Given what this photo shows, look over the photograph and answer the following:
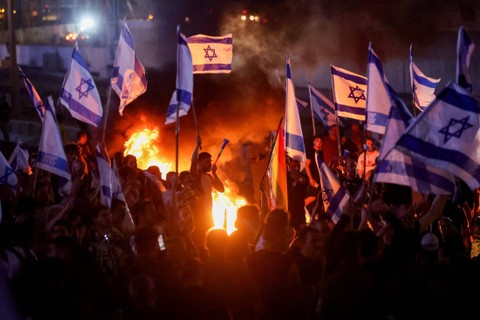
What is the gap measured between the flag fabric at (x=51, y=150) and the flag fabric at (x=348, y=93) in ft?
13.3

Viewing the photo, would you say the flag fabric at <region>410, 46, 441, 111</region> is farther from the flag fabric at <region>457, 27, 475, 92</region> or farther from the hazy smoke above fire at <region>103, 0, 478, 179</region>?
the hazy smoke above fire at <region>103, 0, 478, 179</region>

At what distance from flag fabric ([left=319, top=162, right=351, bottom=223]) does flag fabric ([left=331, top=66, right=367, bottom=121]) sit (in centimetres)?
256

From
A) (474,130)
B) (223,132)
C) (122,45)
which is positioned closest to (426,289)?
(474,130)

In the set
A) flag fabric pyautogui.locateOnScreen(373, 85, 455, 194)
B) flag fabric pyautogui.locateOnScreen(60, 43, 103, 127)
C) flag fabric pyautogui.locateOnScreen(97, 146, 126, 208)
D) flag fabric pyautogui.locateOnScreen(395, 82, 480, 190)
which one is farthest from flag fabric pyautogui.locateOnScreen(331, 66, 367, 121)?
flag fabric pyautogui.locateOnScreen(395, 82, 480, 190)

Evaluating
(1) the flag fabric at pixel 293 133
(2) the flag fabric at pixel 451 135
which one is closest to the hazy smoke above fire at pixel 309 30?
(1) the flag fabric at pixel 293 133

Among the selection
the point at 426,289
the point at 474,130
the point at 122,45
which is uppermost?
the point at 122,45

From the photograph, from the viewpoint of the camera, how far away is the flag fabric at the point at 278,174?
926 centimetres

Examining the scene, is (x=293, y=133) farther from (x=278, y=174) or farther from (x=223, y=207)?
(x=223, y=207)

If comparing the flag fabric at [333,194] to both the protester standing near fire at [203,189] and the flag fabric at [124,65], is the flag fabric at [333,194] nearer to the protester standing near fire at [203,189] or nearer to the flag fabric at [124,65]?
the protester standing near fire at [203,189]

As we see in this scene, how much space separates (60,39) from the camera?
2296 inches

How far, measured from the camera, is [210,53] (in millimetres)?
13234

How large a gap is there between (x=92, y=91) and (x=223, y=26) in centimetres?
1263

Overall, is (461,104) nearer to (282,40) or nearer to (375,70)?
(375,70)

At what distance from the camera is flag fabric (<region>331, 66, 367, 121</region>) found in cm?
1191
